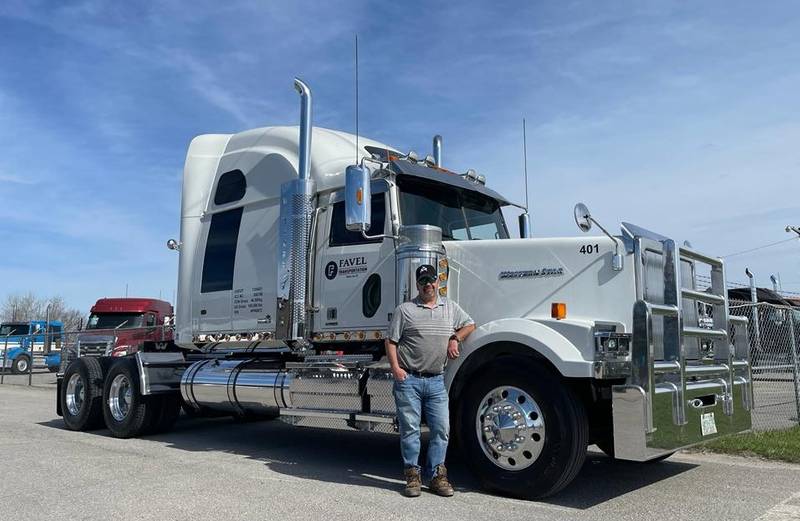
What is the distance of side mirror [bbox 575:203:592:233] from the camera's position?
17.7ft

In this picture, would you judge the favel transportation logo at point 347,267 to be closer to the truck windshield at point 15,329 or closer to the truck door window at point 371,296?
the truck door window at point 371,296

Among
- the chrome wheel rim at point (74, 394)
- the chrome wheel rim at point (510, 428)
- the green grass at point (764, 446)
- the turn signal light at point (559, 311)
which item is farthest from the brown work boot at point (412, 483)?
the chrome wheel rim at point (74, 394)

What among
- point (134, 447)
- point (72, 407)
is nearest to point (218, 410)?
point (134, 447)

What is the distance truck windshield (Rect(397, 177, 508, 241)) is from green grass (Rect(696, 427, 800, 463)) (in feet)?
10.4

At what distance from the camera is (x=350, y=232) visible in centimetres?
711

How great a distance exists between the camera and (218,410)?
28.0 ft

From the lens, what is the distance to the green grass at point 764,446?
723cm

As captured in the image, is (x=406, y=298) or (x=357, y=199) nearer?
(x=357, y=199)

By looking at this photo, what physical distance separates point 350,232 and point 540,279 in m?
2.07

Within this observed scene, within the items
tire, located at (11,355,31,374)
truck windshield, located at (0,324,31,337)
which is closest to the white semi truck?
tire, located at (11,355,31,374)

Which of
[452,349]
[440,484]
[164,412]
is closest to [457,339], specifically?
[452,349]

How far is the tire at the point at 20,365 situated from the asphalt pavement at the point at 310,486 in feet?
67.8

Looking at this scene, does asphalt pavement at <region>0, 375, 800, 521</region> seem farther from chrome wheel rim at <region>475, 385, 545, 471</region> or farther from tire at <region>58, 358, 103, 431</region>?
tire at <region>58, 358, 103, 431</region>

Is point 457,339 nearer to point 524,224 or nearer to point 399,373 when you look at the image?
point 399,373
